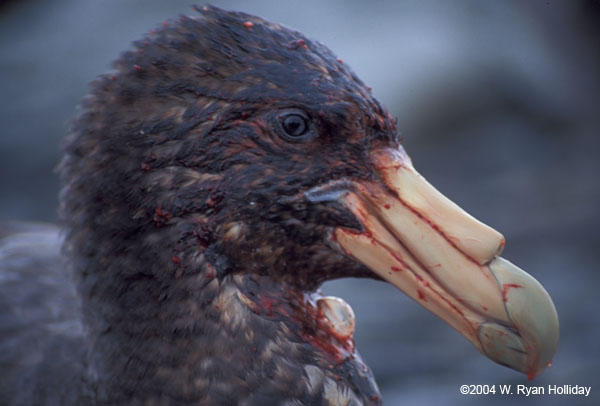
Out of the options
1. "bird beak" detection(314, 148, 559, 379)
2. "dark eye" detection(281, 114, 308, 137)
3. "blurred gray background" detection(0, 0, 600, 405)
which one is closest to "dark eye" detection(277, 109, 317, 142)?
"dark eye" detection(281, 114, 308, 137)

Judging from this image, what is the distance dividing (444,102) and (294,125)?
3849mm

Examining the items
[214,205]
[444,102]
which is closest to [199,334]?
[214,205]

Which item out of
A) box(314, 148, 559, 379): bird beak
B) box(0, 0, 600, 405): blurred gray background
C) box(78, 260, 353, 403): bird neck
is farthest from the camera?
box(0, 0, 600, 405): blurred gray background

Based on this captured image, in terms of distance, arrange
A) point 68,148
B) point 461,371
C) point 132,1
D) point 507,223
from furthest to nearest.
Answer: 1. point 132,1
2. point 507,223
3. point 461,371
4. point 68,148

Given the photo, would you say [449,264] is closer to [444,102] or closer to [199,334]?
[199,334]

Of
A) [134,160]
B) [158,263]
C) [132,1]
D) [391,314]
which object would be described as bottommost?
[391,314]

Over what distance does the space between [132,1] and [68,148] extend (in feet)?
12.6

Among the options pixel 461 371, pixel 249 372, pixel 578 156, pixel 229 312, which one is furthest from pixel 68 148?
pixel 578 156

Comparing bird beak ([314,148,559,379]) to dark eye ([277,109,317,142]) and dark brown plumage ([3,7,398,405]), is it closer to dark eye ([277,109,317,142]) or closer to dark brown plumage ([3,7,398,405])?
dark brown plumage ([3,7,398,405])

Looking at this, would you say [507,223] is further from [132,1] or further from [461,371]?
[132,1]

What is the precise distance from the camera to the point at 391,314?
460 cm

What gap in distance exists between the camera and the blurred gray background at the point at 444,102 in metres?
4.95

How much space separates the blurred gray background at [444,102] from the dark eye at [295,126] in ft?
8.95

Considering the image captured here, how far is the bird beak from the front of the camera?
1770mm
